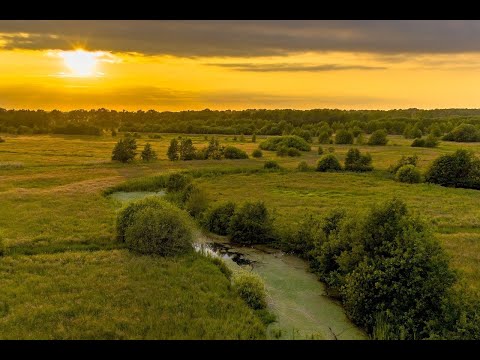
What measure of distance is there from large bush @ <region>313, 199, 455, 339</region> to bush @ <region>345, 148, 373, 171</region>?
4467 centimetres

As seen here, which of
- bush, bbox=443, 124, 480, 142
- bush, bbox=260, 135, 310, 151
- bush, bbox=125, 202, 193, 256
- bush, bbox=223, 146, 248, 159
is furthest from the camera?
bush, bbox=443, 124, 480, 142

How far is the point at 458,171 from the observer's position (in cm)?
5328

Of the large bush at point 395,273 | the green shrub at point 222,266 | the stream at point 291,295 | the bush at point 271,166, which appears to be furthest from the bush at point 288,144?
the large bush at point 395,273

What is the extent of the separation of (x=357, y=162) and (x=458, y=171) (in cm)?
1472

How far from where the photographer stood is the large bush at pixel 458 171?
52.8 meters

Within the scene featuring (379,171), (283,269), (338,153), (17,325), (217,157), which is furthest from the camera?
(338,153)

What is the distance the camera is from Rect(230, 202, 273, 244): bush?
29.5 meters

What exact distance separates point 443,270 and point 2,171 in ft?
183

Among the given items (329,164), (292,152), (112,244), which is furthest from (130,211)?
(292,152)

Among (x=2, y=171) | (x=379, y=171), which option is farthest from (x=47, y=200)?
(x=379, y=171)

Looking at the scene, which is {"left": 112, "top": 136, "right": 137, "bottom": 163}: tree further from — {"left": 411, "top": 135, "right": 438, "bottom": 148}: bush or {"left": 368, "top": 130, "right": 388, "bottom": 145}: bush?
{"left": 411, "top": 135, "right": 438, "bottom": 148}: bush

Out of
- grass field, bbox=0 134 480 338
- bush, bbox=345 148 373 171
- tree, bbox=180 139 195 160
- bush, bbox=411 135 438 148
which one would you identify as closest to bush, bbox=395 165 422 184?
grass field, bbox=0 134 480 338
